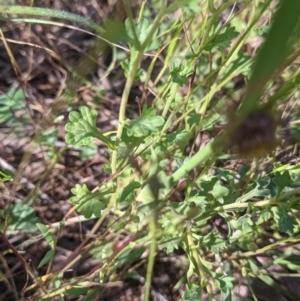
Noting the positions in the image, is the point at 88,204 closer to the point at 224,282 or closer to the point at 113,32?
the point at 224,282

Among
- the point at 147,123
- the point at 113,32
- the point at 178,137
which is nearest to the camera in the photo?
the point at 113,32

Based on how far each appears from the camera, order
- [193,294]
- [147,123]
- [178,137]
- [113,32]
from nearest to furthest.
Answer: [113,32], [147,123], [178,137], [193,294]

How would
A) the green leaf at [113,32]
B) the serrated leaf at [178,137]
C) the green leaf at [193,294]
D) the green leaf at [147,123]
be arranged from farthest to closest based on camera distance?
Result: the green leaf at [193,294], the serrated leaf at [178,137], the green leaf at [147,123], the green leaf at [113,32]

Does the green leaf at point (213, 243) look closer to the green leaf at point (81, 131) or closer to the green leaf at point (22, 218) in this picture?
the green leaf at point (81, 131)

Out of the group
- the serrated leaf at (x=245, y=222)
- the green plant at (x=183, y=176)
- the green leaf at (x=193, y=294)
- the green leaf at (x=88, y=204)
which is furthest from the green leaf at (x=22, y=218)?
the serrated leaf at (x=245, y=222)

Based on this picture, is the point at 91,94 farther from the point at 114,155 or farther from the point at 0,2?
the point at 114,155

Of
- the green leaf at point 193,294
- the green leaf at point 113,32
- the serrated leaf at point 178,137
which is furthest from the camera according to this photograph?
the green leaf at point 193,294

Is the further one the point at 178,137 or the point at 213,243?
the point at 213,243

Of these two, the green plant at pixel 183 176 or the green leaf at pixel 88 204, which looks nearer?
the green plant at pixel 183 176

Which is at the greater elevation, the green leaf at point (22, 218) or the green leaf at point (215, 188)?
the green leaf at point (22, 218)

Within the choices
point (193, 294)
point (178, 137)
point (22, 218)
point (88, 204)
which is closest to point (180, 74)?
point (178, 137)

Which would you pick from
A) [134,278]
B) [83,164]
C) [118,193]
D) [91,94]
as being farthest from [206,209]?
[91,94]
